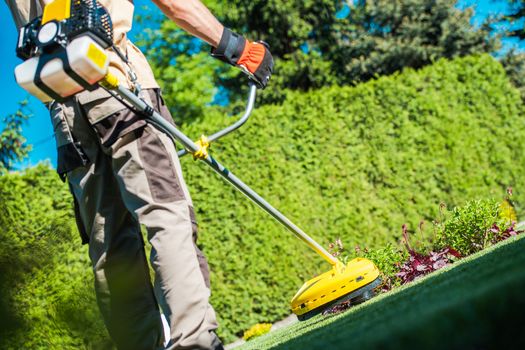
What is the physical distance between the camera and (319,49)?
15.4 m

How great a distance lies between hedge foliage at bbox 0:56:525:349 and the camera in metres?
5.85

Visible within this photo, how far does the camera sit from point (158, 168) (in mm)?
2148

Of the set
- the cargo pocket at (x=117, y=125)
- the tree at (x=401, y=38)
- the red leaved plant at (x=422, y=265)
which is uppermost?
the tree at (x=401, y=38)

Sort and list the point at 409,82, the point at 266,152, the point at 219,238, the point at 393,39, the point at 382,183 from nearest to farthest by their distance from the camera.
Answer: the point at 219,238
the point at 266,152
the point at 382,183
the point at 409,82
the point at 393,39

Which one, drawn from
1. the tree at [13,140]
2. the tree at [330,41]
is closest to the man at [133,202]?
the tree at [13,140]

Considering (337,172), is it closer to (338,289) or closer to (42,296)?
(338,289)

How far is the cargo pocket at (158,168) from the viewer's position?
2.12m

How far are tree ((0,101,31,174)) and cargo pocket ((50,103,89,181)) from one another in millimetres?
6793

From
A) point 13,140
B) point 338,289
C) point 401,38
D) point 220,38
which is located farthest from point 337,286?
point 401,38

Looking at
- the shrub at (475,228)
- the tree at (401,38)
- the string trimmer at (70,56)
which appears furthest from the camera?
the tree at (401,38)

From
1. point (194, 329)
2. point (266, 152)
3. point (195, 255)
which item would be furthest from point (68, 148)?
point (266, 152)

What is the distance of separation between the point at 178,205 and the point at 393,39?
539 inches

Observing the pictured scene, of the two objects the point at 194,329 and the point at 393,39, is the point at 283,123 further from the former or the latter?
the point at 393,39

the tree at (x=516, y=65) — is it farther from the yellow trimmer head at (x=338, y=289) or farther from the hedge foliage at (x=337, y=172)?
the yellow trimmer head at (x=338, y=289)
